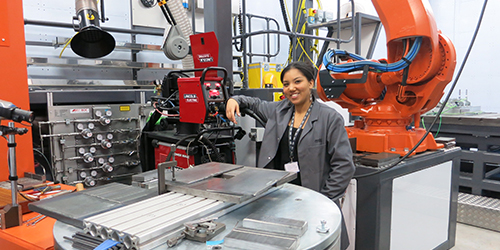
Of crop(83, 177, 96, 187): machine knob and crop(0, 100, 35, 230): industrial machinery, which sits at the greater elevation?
crop(0, 100, 35, 230): industrial machinery

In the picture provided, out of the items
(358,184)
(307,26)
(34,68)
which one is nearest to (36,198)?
(358,184)

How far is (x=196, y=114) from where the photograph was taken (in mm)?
2607

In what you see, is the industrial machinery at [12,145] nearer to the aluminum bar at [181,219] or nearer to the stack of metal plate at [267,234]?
the aluminum bar at [181,219]

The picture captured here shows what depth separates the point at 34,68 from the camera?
407 centimetres

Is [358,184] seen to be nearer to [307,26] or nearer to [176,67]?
[307,26]

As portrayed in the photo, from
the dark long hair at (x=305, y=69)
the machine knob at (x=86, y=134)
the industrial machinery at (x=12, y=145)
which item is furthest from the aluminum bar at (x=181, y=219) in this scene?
the machine knob at (x=86, y=134)

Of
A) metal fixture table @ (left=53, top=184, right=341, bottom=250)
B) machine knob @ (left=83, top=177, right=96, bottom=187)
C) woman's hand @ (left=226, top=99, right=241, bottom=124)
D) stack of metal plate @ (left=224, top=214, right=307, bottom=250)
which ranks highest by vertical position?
woman's hand @ (left=226, top=99, right=241, bottom=124)

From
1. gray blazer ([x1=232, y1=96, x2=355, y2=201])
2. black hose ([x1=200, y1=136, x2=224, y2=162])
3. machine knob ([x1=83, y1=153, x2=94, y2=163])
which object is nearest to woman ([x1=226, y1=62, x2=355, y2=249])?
gray blazer ([x1=232, y1=96, x2=355, y2=201])

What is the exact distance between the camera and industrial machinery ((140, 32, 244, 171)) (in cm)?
259

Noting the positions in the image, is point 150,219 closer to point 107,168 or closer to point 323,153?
point 323,153

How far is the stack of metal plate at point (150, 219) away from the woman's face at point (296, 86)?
3.90ft

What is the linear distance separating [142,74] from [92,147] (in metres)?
1.95

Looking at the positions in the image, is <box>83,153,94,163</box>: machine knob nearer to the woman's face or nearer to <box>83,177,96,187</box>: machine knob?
<box>83,177,96,187</box>: machine knob

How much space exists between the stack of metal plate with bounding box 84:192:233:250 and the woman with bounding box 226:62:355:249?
1.04 meters
